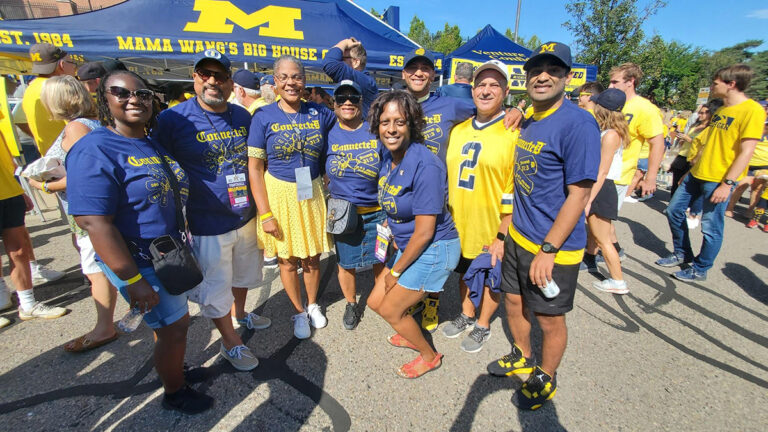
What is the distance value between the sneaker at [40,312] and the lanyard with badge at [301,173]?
8.57 feet

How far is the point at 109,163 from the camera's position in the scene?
1.52m

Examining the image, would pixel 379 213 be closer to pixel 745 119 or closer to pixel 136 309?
pixel 136 309

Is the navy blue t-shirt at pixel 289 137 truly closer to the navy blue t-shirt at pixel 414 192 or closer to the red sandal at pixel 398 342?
the navy blue t-shirt at pixel 414 192

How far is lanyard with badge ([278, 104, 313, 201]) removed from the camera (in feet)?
8.05

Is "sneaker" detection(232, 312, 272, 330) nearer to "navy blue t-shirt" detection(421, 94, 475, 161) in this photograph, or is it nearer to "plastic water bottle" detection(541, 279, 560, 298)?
"navy blue t-shirt" detection(421, 94, 475, 161)

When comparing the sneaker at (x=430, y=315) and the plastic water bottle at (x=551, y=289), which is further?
the sneaker at (x=430, y=315)

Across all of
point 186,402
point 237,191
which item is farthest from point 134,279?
point 186,402

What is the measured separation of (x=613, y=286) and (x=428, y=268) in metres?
2.68

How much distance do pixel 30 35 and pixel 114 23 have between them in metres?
1.10

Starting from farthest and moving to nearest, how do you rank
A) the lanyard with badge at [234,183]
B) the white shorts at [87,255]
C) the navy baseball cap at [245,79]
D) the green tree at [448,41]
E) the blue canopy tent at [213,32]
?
the green tree at [448,41] < the blue canopy tent at [213,32] < the navy baseball cap at [245,79] < the white shorts at [87,255] < the lanyard with badge at [234,183]

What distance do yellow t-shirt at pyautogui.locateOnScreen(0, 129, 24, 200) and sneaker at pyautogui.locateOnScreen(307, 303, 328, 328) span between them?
2.83 m

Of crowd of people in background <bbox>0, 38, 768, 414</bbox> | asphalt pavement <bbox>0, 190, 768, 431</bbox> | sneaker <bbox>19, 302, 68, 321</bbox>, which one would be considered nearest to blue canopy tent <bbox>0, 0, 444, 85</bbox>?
crowd of people in background <bbox>0, 38, 768, 414</bbox>

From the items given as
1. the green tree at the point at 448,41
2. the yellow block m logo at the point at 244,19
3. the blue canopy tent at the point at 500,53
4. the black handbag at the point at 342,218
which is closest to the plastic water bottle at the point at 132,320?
the black handbag at the point at 342,218

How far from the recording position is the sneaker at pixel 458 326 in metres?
2.89
